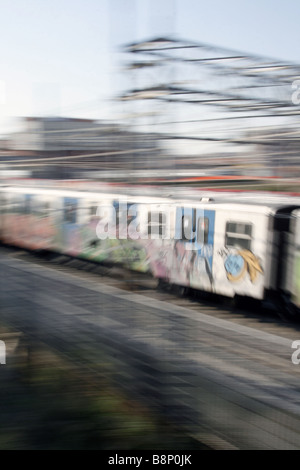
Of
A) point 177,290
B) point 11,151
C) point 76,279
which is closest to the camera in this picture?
point 11,151

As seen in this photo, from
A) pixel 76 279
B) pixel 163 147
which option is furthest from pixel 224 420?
pixel 76 279

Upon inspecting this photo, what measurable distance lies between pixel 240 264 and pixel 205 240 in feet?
2.96

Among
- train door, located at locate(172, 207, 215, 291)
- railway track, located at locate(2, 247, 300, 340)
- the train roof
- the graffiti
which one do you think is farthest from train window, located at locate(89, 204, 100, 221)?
the graffiti

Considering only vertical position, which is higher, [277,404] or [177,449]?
[177,449]

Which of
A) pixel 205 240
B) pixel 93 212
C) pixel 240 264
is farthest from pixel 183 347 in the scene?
pixel 93 212

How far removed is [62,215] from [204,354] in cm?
818

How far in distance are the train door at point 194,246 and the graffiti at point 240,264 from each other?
397 millimetres

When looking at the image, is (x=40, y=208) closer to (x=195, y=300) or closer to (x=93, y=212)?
(x=93, y=212)

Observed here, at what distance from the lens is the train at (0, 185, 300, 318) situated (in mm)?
8766

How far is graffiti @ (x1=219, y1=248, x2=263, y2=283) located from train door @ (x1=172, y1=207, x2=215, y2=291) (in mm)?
397

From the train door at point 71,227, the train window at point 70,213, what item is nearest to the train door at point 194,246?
the train door at point 71,227

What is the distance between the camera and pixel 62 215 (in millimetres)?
13914

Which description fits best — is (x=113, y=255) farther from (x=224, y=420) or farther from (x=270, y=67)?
(x=224, y=420)
